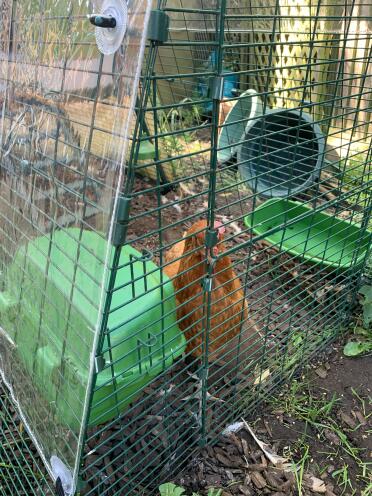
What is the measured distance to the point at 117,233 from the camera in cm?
91

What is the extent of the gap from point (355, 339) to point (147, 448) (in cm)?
124

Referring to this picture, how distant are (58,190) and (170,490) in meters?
1.02

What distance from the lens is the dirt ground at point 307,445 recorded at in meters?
1.64

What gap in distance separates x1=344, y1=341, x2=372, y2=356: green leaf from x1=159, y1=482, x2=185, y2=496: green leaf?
114 cm

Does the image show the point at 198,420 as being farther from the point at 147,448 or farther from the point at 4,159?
the point at 4,159

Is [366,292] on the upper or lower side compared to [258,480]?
upper

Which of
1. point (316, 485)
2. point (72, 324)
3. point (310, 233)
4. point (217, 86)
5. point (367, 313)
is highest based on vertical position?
point (217, 86)

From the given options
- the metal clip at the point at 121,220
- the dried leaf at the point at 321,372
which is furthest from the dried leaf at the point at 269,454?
the metal clip at the point at 121,220

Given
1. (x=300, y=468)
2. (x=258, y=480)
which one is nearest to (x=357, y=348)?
(x=300, y=468)

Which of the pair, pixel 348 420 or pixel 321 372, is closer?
pixel 348 420

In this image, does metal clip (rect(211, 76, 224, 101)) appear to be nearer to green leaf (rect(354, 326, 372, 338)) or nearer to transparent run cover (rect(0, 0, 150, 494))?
transparent run cover (rect(0, 0, 150, 494))

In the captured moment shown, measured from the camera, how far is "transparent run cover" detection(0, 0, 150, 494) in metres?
0.90

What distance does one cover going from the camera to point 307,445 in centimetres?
181

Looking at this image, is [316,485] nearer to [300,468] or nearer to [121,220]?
[300,468]
